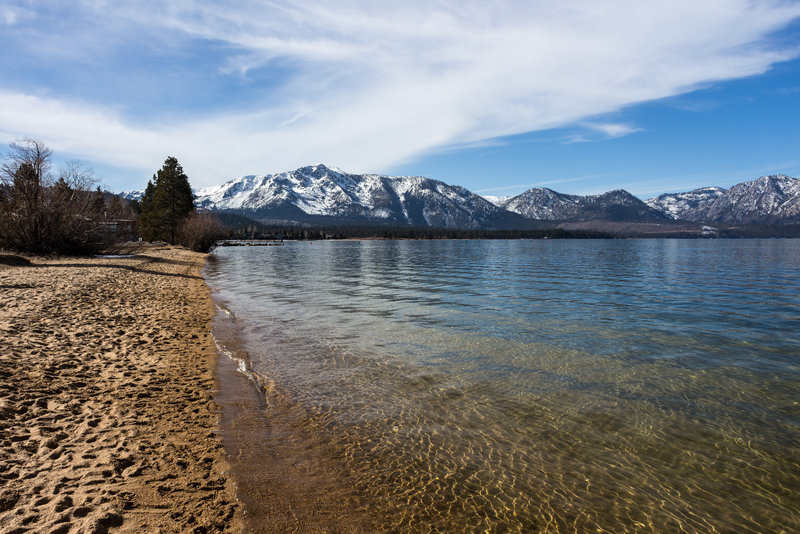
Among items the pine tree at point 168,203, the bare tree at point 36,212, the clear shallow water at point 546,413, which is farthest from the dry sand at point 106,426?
the pine tree at point 168,203

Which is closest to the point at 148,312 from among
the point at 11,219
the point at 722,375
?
the point at 722,375

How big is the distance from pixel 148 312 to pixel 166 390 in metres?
11.5

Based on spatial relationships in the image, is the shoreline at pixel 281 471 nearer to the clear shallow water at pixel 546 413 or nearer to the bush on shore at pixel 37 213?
the clear shallow water at pixel 546 413

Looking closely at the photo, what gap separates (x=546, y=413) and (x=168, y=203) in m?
94.6

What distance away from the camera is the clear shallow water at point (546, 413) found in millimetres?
7305

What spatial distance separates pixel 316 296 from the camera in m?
31.9

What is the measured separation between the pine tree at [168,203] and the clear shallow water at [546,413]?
77065mm

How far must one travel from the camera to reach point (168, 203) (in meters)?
87.6

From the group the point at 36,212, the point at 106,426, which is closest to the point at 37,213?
the point at 36,212

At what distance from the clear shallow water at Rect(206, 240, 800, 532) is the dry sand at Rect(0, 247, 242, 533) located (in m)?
2.09

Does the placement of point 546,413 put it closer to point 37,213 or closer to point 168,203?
point 37,213

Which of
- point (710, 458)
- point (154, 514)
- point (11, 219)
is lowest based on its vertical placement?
point (710, 458)

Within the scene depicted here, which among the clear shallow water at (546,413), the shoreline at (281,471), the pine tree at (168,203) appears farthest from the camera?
the pine tree at (168,203)

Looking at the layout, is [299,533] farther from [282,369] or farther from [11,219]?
[11,219]
